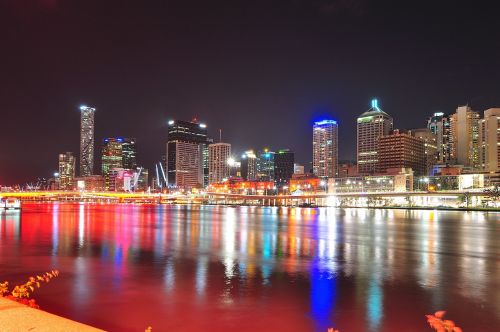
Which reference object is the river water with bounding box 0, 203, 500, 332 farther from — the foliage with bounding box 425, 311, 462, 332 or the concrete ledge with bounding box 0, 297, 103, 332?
the concrete ledge with bounding box 0, 297, 103, 332

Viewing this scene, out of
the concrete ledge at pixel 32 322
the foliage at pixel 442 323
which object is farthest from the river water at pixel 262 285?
the concrete ledge at pixel 32 322

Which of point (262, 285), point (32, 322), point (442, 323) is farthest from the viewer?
point (262, 285)

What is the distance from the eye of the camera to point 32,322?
18.1 ft

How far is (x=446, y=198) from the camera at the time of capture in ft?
543

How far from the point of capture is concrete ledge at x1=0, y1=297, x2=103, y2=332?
17.5 ft

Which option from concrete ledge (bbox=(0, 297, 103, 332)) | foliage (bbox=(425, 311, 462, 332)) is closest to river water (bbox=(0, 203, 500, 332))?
foliage (bbox=(425, 311, 462, 332))

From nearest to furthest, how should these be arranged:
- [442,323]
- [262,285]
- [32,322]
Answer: [32,322]
[442,323]
[262,285]

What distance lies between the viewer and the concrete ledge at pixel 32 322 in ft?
17.5

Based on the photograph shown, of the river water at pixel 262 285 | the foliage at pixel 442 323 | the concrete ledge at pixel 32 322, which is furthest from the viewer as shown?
the river water at pixel 262 285

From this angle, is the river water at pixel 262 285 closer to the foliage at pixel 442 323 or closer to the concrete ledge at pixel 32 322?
the foliage at pixel 442 323

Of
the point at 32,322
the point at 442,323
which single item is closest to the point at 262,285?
the point at 442,323

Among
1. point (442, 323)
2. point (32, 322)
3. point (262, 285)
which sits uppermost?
point (32, 322)

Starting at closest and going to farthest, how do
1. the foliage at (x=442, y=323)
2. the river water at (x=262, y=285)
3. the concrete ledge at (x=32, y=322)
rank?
the concrete ledge at (x=32, y=322) < the foliage at (x=442, y=323) < the river water at (x=262, y=285)

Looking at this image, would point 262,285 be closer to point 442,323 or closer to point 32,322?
point 442,323
